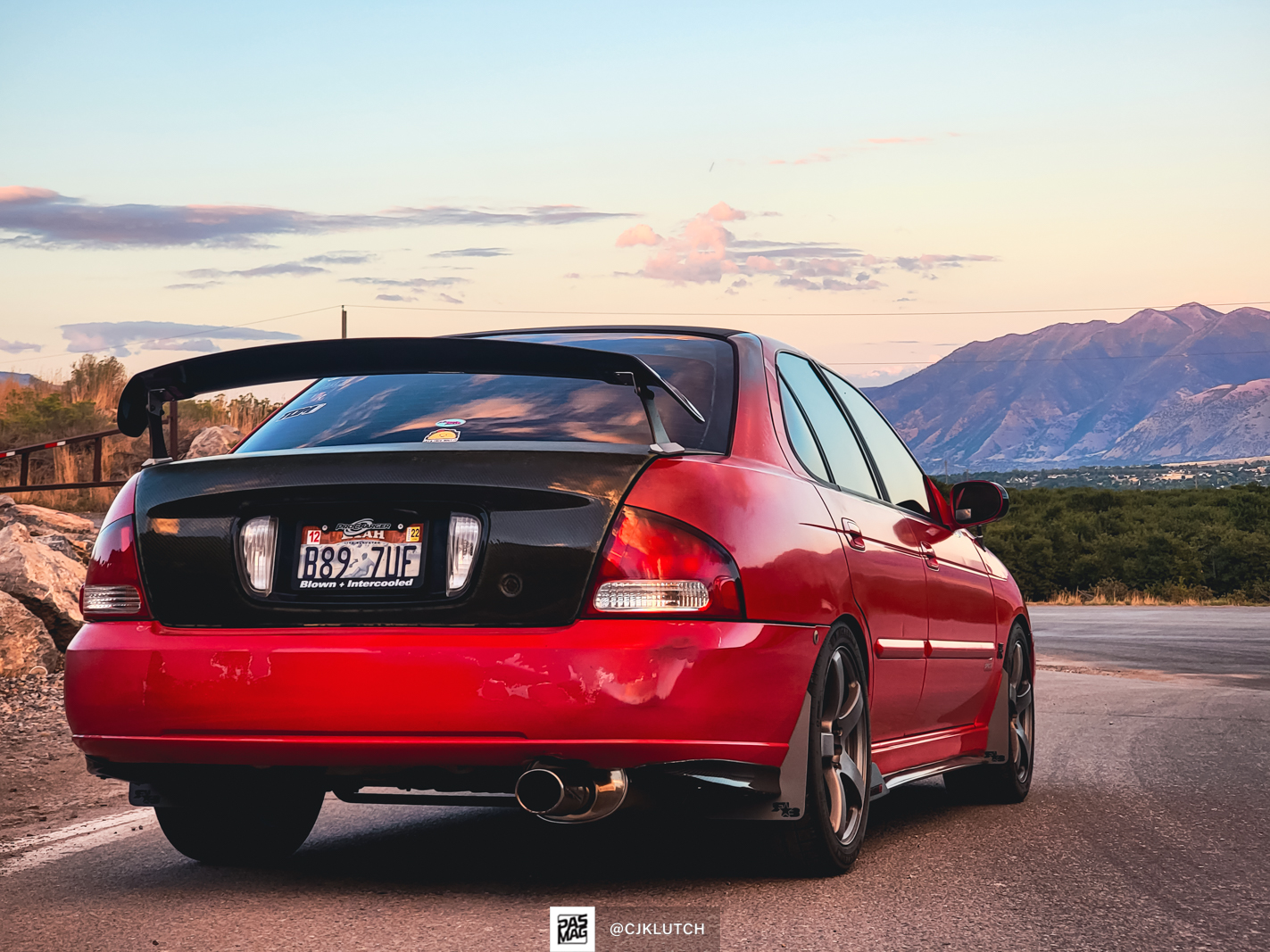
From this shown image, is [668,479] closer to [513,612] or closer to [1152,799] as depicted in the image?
[513,612]

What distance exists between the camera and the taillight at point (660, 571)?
3998 millimetres

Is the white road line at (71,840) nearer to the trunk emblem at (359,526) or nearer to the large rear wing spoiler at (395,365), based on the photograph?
the large rear wing spoiler at (395,365)

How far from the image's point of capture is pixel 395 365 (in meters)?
4.51

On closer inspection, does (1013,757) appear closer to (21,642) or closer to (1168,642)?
(21,642)

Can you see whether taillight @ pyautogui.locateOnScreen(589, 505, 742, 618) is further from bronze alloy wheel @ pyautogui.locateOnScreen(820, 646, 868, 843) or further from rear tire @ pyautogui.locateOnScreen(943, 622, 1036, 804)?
rear tire @ pyautogui.locateOnScreen(943, 622, 1036, 804)

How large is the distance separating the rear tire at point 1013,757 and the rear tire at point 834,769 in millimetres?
1914

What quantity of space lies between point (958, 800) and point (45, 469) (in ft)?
74.7

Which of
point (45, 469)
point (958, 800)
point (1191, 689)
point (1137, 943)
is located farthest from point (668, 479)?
point (45, 469)

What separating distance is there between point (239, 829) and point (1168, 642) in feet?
58.6

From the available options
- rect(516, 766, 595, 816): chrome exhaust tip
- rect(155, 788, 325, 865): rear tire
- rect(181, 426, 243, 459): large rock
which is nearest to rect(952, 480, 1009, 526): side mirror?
rect(155, 788, 325, 865): rear tire

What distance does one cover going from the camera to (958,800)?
23.2 ft

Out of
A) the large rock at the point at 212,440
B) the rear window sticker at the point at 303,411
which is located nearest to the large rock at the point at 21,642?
the rear window sticker at the point at 303,411

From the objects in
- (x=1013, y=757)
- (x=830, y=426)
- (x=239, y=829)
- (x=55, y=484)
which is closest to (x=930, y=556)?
(x=830, y=426)

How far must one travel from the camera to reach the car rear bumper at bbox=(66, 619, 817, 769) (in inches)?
155
